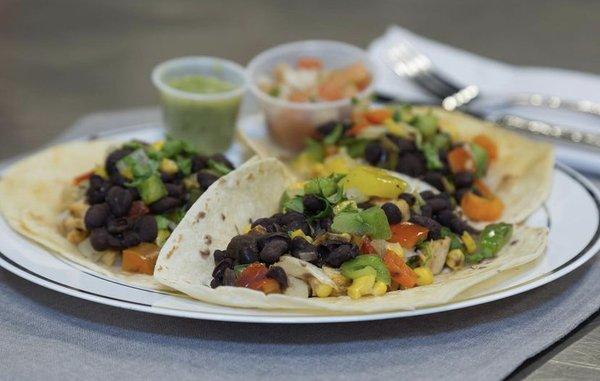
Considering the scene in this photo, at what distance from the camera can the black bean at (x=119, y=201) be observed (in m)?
3.79

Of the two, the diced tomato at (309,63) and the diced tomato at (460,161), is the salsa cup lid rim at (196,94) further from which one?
the diced tomato at (460,161)

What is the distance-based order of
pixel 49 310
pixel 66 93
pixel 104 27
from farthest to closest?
1. pixel 104 27
2. pixel 66 93
3. pixel 49 310

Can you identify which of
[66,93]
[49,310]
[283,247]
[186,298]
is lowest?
[66,93]

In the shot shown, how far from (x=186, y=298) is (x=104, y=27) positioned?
5992 millimetres

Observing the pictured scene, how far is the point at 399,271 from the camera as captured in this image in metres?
3.43

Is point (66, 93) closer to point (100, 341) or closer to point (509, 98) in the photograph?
point (509, 98)

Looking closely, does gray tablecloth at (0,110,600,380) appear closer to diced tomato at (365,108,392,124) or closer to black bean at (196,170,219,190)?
black bean at (196,170,219,190)

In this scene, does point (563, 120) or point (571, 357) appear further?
point (563, 120)

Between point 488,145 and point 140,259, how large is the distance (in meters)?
2.08

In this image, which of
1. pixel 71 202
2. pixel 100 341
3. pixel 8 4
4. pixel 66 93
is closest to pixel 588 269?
pixel 100 341

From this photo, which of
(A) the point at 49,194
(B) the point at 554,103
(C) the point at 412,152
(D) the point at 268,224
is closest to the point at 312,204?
(D) the point at 268,224

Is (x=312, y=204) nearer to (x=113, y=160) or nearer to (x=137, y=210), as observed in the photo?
(x=137, y=210)

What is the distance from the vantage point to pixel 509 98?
5484 mm

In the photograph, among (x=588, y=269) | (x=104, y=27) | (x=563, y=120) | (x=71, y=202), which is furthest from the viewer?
(x=104, y=27)
